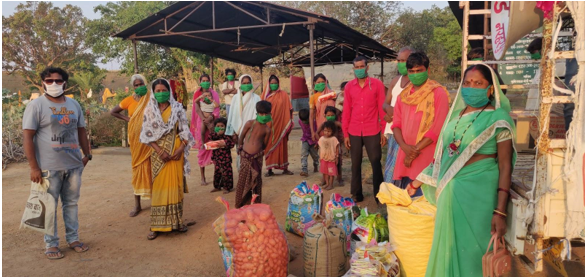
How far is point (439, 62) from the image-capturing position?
87.3ft

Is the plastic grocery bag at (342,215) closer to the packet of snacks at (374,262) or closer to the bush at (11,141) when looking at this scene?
the packet of snacks at (374,262)

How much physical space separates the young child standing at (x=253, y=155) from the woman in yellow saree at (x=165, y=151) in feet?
2.41

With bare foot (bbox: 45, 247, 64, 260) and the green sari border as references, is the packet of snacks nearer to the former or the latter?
the green sari border

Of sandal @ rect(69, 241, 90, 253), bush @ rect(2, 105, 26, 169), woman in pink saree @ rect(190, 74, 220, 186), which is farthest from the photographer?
bush @ rect(2, 105, 26, 169)

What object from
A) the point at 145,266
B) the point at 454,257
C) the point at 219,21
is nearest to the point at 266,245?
the point at 454,257

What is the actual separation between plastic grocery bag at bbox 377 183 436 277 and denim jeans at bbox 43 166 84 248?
3.18 metres

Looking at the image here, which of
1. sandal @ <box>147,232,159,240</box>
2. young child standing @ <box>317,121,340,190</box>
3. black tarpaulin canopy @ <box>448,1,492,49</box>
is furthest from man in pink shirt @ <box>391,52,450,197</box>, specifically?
black tarpaulin canopy @ <box>448,1,492,49</box>

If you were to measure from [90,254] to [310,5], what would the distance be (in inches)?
1060

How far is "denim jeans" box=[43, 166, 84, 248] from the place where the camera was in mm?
4168

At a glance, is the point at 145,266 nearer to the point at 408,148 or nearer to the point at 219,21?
the point at 408,148

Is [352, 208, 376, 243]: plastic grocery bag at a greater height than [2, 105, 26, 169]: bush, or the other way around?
[2, 105, 26, 169]: bush

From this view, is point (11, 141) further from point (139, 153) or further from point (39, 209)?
point (39, 209)

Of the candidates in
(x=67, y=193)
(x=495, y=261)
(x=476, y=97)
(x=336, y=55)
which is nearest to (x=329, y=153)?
(x=67, y=193)

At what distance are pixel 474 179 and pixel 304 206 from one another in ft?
7.40
